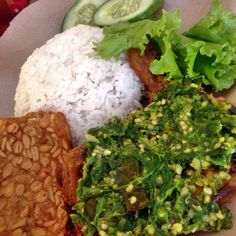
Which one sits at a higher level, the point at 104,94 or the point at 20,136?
the point at 20,136

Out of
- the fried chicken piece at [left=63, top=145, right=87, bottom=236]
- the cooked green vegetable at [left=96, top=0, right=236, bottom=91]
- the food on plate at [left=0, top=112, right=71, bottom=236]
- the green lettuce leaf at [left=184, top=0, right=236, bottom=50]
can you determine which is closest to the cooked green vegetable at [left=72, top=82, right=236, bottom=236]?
the fried chicken piece at [left=63, top=145, right=87, bottom=236]

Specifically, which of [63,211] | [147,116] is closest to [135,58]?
[147,116]

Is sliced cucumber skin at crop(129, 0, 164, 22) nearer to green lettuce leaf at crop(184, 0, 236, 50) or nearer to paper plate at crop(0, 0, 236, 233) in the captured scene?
green lettuce leaf at crop(184, 0, 236, 50)

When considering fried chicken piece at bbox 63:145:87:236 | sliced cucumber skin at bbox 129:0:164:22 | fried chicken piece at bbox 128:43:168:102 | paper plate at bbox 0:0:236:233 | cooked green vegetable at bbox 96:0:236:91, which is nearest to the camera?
fried chicken piece at bbox 63:145:87:236

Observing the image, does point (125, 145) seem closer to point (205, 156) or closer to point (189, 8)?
point (205, 156)

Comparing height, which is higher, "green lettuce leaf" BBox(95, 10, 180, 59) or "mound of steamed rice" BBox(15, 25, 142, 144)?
"green lettuce leaf" BBox(95, 10, 180, 59)
